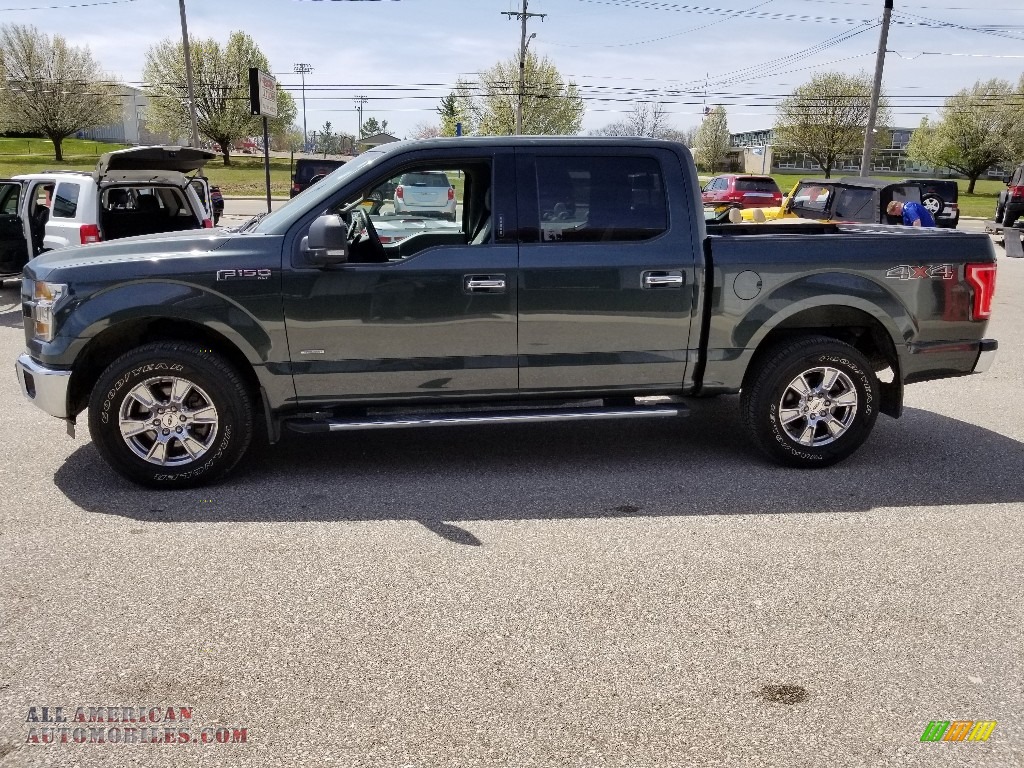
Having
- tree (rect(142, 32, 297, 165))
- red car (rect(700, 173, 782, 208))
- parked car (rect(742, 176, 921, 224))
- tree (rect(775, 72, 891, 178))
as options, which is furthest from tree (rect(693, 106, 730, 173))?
parked car (rect(742, 176, 921, 224))

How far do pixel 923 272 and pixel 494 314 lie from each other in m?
2.67

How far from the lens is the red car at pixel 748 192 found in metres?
27.2

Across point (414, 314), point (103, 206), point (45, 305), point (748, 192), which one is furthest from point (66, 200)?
point (748, 192)

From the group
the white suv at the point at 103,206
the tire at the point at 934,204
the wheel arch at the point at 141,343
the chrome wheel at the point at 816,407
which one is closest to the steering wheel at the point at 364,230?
the wheel arch at the point at 141,343

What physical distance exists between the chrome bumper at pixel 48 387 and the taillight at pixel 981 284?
5.37m

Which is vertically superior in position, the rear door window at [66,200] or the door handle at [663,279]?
the rear door window at [66,200]

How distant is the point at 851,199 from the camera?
13891mm

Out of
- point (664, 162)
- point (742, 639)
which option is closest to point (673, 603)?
point (742, 639)

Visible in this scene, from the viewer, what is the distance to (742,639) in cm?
331

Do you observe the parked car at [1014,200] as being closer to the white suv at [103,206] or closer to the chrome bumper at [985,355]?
the chrome bumper at [985,355]

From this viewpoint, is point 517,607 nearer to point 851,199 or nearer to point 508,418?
point 508,418

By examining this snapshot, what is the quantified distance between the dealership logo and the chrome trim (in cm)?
251

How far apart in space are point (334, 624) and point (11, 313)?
922 cm

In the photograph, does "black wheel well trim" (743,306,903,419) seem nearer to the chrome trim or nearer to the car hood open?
the chrome trim
